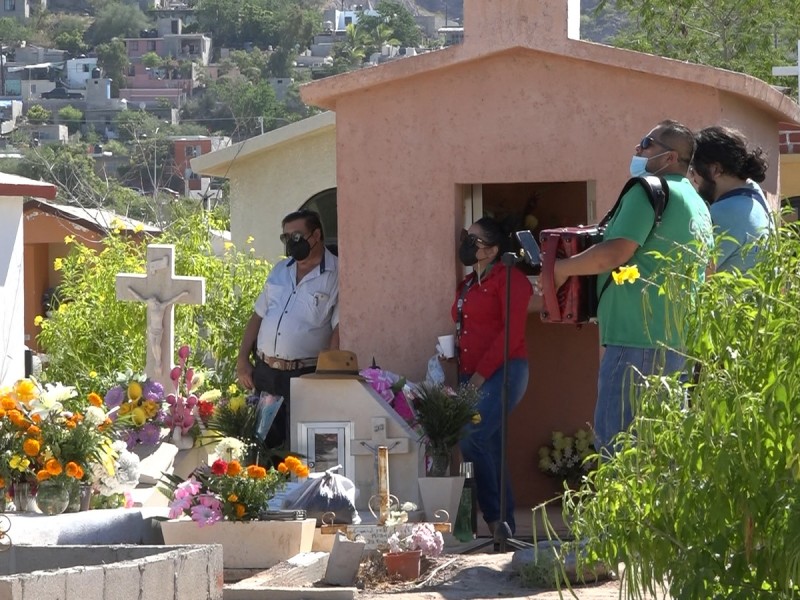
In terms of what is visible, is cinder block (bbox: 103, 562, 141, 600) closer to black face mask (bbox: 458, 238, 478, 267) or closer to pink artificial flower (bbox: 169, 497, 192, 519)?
pink artificial flower (bbox: 169, 497, 192, 519)

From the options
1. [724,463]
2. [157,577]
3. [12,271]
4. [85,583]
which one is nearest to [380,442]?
[157,577]

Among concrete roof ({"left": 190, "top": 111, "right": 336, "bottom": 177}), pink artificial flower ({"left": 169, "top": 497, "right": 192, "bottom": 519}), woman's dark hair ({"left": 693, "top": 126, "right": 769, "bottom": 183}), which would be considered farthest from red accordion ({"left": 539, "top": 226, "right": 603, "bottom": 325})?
concrete roof ({"left": 190, "top": 111, "right": 336, "bottom": 177})

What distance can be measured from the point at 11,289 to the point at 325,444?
31.7 feet

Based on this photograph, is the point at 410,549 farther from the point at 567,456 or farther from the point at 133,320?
the point at 133,320

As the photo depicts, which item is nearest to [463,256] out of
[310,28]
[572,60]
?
[572,60]

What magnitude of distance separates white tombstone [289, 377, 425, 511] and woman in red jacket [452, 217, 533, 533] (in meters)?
0.33

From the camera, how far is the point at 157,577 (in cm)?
485

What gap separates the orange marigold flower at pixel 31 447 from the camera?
7.29 metres

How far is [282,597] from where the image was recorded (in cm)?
627

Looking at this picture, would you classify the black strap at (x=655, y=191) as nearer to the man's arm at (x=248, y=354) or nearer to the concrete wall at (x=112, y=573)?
the concrete wall at (x=112, y=573)

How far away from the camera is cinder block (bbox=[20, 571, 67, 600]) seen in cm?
439

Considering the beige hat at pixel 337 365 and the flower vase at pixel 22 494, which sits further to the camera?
the beige hat at pixel 337 365

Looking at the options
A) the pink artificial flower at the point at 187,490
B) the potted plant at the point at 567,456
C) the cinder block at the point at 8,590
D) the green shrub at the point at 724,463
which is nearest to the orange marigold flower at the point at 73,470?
the pink artificial flower at the point at 187,490

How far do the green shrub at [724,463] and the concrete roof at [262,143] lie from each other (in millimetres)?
12311
